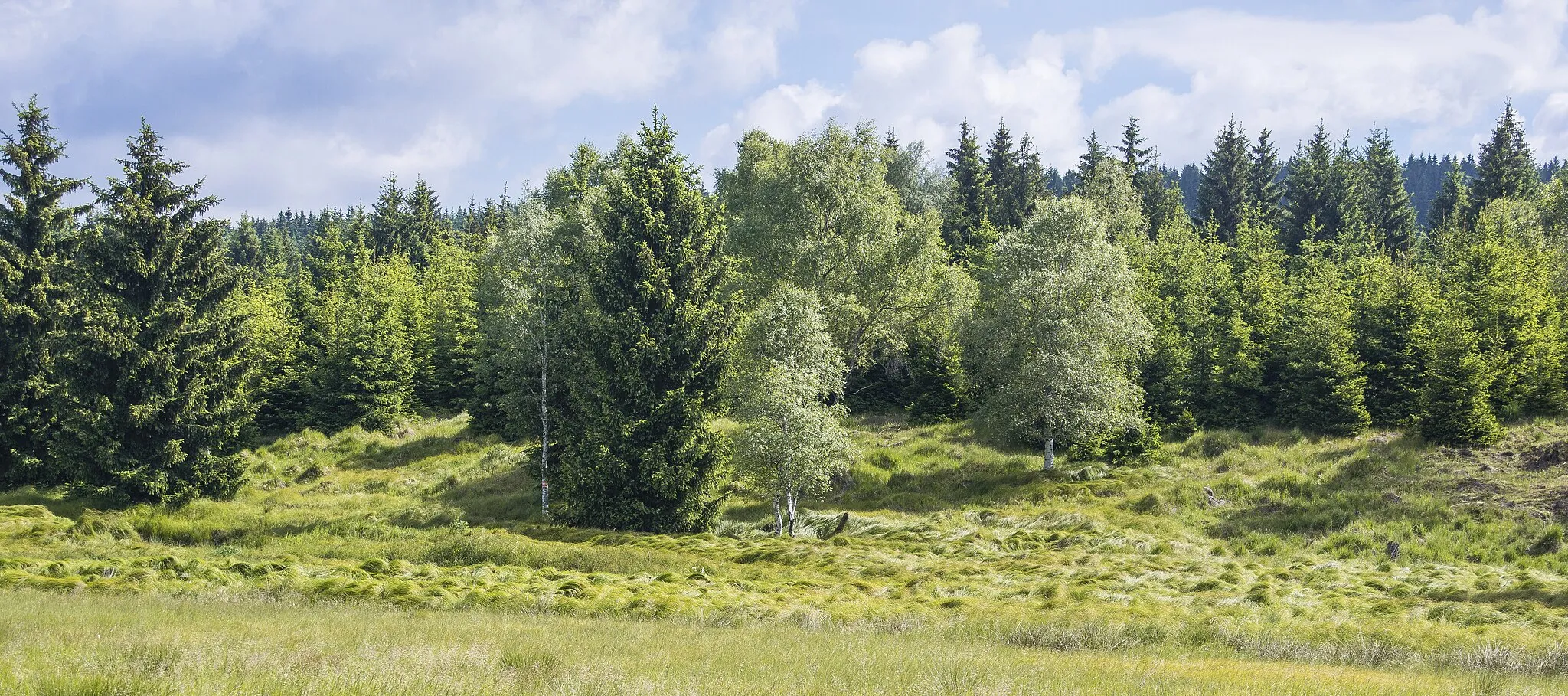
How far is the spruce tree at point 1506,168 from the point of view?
73625 mm

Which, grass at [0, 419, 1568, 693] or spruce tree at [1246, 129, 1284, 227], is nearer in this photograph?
grass at [0, 419, 1568, 693]

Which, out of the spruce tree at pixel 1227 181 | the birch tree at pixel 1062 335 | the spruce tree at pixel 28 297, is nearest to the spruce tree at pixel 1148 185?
the spruce tree at pixel 1227 181

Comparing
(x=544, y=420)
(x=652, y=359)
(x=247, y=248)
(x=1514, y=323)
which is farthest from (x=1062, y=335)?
(x=247, y=248)

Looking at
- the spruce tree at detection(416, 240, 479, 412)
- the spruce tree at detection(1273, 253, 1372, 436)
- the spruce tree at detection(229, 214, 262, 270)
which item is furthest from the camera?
the spruce tree at detection(229, 214, 262, 270)

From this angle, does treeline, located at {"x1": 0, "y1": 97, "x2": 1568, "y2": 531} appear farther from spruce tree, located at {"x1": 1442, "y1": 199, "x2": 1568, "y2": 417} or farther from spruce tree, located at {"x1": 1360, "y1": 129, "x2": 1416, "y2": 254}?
spruce tree, located at {"x1": 1360, "y1": 129, "x2": 1416, "y2": 254}

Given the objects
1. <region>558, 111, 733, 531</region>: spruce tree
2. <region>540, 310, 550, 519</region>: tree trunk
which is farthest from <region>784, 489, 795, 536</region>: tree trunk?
<region>540, 310, 550, 519</region>: tree trunk

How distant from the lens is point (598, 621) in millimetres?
16328

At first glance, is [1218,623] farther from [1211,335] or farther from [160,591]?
[1211,335]

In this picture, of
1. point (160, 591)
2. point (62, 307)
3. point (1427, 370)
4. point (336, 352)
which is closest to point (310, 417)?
point (336, 352)

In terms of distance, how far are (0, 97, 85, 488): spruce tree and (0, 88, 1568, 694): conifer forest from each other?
219 millimetres

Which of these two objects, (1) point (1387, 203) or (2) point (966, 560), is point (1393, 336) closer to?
(2) point (966, 560)

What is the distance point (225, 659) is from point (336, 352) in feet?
186

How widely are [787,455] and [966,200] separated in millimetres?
54259

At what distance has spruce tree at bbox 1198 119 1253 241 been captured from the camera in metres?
82.0
